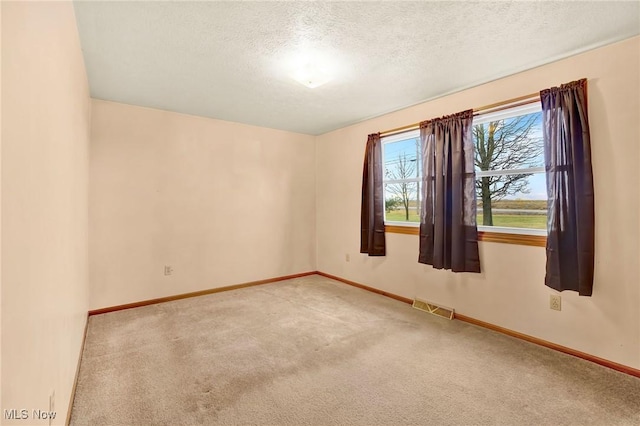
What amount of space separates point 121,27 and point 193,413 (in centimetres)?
243

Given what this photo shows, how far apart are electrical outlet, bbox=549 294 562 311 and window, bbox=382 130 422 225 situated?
5.01ft

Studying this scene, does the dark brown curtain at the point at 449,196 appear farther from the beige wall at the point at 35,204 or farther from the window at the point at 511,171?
the beige wall at the point at 35,204

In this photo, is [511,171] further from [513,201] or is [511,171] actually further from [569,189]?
[569,189]

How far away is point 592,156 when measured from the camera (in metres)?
2.27

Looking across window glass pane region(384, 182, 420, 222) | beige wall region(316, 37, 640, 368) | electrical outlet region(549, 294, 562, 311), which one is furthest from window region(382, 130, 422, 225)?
electrical outlet region(549, 294, 562, 311)

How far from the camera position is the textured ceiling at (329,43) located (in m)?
1.80

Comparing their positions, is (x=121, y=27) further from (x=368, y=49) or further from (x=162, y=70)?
(x=368, y=49)

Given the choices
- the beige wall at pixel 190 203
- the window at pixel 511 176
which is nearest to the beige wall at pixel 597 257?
the window at pixel 511 176

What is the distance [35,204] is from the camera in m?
1.03

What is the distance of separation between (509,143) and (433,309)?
1864 mm

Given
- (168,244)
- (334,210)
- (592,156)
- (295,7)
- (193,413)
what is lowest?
(193,413)

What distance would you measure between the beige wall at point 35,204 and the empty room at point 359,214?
1 centimetres

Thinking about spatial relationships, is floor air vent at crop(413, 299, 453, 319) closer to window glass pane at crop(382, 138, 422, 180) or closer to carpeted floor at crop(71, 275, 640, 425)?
carpeted floor at crop(71, 275, 640, 425)

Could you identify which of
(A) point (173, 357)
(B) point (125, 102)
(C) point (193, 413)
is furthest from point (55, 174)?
(B) point (125, 102)
